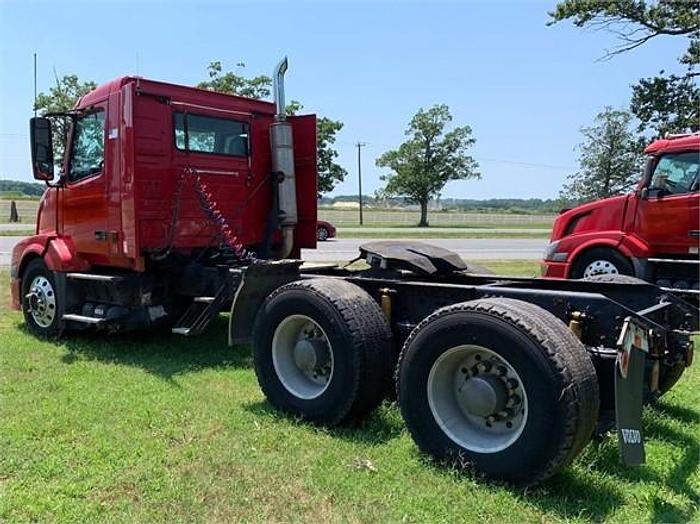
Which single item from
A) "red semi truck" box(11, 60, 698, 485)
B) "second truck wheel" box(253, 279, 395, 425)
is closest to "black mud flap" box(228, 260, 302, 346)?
"red semi truck" box(11, 60, 698, 485)

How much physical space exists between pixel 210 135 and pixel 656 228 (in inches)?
245

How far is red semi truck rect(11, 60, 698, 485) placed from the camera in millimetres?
3457

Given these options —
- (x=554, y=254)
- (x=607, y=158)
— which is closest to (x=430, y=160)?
(x=607, y=158)

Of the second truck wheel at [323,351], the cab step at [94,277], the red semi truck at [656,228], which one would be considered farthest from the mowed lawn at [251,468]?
the red semi truck at [656,228]

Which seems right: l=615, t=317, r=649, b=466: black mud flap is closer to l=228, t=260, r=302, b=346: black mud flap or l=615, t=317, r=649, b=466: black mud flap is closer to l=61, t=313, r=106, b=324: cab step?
l=228, t=260, r=302, b=346: black mud flap

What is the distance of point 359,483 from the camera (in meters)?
3.61

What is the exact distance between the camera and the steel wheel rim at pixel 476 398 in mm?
3609

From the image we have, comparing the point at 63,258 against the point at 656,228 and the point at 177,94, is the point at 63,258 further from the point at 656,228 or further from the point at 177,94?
the point at 656,228

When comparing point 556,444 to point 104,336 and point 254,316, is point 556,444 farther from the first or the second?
point 104,336

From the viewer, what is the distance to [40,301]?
7.47 meters

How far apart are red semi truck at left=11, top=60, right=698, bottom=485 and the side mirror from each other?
19 millimetres

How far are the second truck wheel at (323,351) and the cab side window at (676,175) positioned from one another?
6414mm

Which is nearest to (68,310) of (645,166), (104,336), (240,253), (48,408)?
(104,336)

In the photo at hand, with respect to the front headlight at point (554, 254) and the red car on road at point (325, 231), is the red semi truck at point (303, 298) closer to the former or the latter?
the front headlight at point (554, 254)
